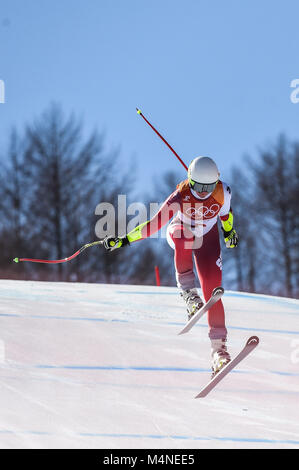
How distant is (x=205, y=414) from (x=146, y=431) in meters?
0.79

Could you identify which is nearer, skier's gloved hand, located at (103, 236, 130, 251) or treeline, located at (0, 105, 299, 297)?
skier's gloved hand, located at (103, 236, 130, 251)

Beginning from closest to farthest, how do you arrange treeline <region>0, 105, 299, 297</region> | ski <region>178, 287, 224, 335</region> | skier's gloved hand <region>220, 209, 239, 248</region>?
ski <region>178, 287, 224, 335</region>, skier's gloved hand <region>220, 209, 239, 248</region>, treeline <region>0, 105, 299, 297</region>

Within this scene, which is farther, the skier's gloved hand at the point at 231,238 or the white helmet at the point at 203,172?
the skier's gloved hand at the point at 231,238

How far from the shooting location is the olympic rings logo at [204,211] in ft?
17.2

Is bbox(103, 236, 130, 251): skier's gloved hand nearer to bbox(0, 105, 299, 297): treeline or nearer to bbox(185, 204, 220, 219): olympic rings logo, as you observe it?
bbox(185, 204, 220, 219): olympic rings logo

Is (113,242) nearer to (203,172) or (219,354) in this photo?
(203,172)

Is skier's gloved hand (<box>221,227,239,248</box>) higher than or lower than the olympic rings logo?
lower

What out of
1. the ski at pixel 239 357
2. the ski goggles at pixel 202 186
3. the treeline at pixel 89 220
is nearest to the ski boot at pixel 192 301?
the ski at pixel 239 357

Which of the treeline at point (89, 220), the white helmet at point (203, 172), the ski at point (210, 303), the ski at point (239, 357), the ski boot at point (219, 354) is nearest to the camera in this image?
the white helmet at point (203, 172)

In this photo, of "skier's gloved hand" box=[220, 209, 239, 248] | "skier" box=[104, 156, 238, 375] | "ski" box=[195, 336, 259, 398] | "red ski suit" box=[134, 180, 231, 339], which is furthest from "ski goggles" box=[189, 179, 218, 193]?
"ski" box=[195, 336, 259, 398]

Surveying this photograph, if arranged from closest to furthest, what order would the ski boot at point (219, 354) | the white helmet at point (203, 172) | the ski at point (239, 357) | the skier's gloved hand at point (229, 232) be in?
1. the white helmet at point (203, 172)
2. the ski at point (239, 357)
3. the ski boot at point (219, 354)
4. the skier's gloved hand at point (229, 232)

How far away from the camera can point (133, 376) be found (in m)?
6.58

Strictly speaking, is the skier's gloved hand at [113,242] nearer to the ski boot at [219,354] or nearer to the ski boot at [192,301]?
the ski boot at [192,301]

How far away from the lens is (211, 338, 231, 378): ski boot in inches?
208
